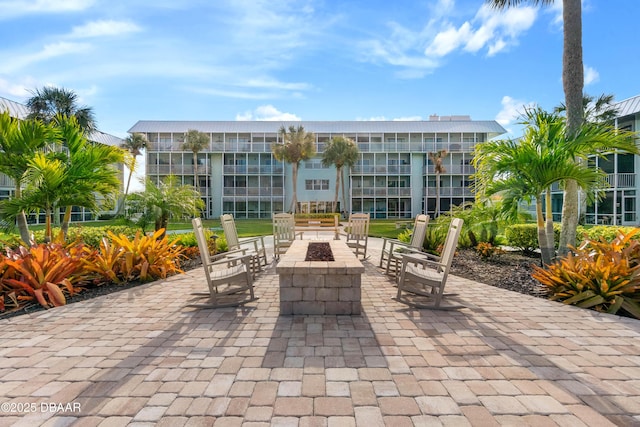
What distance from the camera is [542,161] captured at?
242 inches

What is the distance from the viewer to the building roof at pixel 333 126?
39.0 m

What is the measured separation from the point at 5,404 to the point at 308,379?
2.24 m

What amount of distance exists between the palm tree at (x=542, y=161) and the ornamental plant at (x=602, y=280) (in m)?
1.18

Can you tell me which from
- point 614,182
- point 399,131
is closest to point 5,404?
point 614,182

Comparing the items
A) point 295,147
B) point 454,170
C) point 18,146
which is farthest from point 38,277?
point 454,170

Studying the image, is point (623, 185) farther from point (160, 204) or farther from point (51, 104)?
point (51, 104)

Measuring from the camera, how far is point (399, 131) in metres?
39.2

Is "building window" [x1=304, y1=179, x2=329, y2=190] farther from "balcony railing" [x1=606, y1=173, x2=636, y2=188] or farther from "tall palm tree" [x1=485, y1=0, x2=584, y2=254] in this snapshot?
"tall palm tree" [x1=485, y1=0, x2=584, y2=254]

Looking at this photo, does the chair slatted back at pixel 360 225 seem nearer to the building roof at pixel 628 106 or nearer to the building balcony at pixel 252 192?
the building roof at pixel 628 106

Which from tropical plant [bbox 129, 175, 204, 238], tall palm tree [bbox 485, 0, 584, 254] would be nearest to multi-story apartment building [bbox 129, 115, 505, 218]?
tropical plant [bbox 129, 175, 204, 238]

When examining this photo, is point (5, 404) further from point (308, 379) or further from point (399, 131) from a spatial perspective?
point (399, 131)

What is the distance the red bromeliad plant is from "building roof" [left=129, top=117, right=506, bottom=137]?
1392 inches

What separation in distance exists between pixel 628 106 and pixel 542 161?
20.0 meters

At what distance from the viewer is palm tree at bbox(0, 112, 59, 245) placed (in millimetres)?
6531
